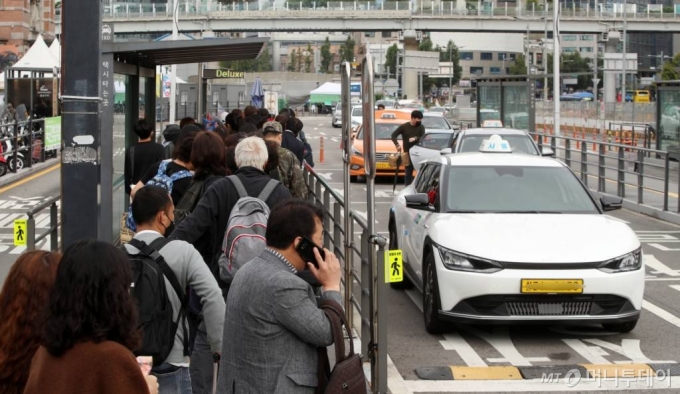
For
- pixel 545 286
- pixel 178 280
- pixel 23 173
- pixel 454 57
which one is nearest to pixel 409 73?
pixel 454 57

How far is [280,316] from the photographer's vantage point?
13.4 ft

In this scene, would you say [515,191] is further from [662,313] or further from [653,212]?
[653,212]

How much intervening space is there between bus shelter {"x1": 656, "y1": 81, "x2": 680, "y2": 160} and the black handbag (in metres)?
28.6

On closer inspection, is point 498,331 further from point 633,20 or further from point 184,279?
point 633,20

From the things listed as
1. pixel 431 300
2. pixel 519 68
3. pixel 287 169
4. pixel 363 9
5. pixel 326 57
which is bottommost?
pixel 431 300

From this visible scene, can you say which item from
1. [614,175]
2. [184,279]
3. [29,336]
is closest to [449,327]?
[184,279]

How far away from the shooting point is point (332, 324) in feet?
13.4

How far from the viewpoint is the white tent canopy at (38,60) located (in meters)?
33.6

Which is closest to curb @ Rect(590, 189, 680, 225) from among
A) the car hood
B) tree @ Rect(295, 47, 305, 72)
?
the car hood

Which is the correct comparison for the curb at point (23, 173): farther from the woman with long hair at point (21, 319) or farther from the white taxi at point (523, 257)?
the woman with long hair at point (21, 319)

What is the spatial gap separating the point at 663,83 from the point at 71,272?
30.4 metres

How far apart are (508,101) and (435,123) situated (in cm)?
393

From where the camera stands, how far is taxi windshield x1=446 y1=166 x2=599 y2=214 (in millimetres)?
10188

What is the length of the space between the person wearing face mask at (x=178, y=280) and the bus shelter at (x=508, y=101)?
28013mm
